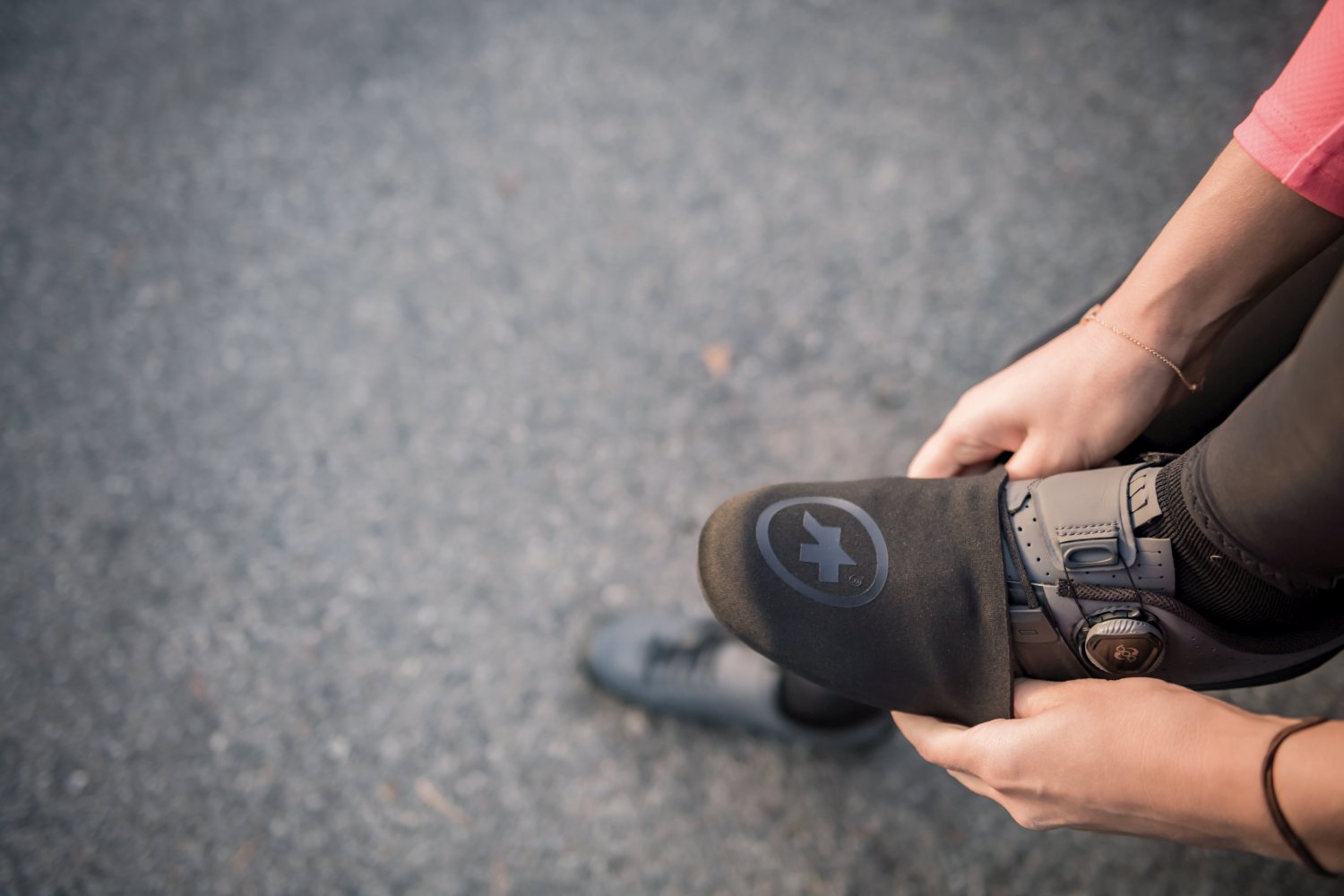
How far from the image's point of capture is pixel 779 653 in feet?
2.27

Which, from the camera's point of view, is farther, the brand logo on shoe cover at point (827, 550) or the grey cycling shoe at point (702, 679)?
the grey cycling shoe at point (702, 679)

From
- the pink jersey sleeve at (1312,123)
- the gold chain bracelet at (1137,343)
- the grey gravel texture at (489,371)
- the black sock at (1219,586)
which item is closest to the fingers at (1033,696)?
the black sock at (1219,586)

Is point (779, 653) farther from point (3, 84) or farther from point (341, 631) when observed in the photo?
point (3, 84)

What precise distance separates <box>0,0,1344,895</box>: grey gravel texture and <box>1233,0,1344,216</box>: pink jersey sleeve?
2.33 feet

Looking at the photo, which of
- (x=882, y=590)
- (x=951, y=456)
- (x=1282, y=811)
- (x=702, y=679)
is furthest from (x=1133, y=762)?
(x=702, y=679)

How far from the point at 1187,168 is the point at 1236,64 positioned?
263mm

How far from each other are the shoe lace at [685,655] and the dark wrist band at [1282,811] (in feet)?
2.34

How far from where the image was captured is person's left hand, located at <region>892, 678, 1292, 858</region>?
503 millimetres

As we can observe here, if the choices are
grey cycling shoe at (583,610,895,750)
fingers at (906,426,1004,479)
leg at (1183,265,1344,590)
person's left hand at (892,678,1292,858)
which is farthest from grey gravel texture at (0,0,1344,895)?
leg at (1183,265,1344,590)

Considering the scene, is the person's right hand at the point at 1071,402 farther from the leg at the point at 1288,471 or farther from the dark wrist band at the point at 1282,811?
the dark wrist band at the point at 1282,811

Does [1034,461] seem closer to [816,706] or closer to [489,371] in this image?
[816,706]

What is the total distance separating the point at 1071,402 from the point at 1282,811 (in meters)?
0.34

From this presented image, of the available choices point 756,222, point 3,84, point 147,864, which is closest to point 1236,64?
point 756,222

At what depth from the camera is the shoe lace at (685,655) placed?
1.12m
